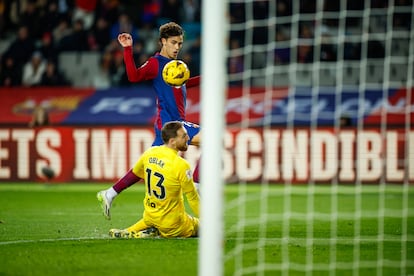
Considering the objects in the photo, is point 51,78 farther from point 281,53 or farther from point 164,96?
point 164,96

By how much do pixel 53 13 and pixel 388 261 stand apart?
523 inches

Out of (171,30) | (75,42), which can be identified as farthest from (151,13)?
(171,30)

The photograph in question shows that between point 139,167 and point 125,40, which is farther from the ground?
point 125,40

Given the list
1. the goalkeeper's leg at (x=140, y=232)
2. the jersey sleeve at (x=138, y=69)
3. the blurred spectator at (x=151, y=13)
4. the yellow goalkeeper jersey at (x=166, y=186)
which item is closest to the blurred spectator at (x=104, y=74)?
the blurred spectator at (x=151, y=13)

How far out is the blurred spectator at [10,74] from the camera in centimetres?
1764

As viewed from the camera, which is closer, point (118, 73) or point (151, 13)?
point (118, 73)

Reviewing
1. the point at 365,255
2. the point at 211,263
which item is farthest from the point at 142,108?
the point at 211,263

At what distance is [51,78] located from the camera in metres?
17.5

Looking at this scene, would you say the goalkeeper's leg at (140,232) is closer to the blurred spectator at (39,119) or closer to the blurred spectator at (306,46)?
the blurred spectator at (39,119)

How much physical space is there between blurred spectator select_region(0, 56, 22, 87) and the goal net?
13.9ft

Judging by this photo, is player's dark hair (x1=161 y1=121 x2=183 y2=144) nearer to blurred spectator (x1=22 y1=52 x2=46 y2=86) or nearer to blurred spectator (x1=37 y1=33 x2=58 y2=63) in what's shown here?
blurred spectator (x1=22 y1=52 x2=46 y2=86)

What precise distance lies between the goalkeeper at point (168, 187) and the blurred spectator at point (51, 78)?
9915 mm

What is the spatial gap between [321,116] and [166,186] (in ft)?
27.8

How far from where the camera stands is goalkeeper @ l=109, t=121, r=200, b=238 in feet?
25.2
